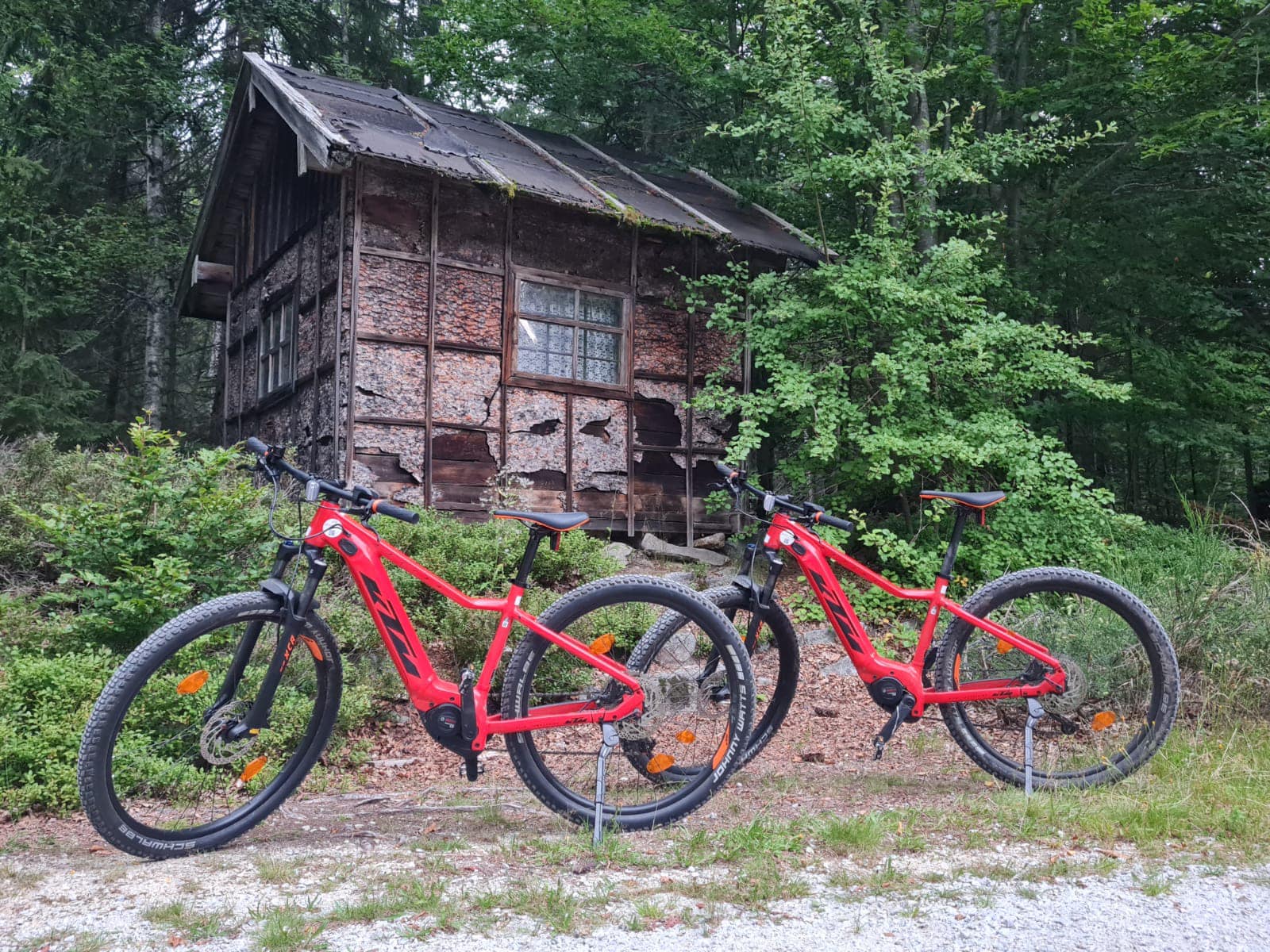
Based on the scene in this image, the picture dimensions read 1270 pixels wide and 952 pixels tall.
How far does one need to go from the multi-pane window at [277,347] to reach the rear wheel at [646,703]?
8.30 meters

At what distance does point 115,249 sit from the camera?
1507cm

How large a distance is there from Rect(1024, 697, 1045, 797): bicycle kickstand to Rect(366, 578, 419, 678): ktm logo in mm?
2419

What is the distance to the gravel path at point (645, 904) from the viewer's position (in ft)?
8.02

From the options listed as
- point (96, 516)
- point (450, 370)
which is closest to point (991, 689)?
point (96, 516)

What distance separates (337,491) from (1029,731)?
2.87m


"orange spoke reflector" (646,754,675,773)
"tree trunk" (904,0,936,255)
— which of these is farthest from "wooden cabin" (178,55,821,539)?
"orange spoke reflector" (646,754,675,773)

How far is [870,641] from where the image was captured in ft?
13.1

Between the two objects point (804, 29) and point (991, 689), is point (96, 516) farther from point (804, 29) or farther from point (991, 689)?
point (804, 29)

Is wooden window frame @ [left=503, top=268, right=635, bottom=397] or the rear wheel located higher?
wooden window frame @ [left=503, top=268, right=635, bottom=397]

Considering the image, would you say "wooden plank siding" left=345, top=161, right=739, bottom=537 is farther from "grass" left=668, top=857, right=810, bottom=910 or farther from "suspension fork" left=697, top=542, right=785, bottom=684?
Result: "grass" left=668, top=857, right=810, bottom=910

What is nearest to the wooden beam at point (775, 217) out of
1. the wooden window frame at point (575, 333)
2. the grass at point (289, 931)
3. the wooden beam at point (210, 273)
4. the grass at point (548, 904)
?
the wooden window frame at point (575, 333)

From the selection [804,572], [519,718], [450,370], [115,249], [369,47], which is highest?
[369,47]

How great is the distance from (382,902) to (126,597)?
313cm

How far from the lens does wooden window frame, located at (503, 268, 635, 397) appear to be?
991 cm
